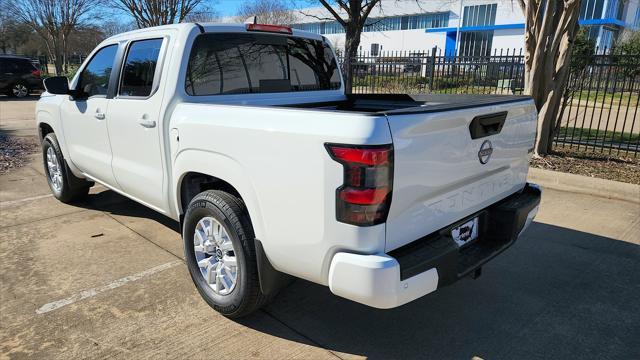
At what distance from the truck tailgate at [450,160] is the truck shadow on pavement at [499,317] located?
0.79 meters

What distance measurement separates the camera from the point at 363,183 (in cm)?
214

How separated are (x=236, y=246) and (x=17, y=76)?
21.1 m

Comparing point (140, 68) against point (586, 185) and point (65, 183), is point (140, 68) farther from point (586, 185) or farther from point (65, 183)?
point (586, 185)

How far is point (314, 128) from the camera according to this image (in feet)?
7.34

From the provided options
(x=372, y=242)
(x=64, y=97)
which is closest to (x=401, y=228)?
(x=372, y=242)

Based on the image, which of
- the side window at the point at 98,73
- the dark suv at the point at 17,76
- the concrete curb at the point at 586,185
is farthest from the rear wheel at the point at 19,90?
the concrete curb at the point at 586,185

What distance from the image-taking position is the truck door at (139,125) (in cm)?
345

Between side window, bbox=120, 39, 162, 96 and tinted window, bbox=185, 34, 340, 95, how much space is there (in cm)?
41

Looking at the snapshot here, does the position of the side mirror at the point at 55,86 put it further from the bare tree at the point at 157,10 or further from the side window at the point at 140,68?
the bare tree at the point at 157,10

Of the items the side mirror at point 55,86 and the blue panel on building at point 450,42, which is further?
the blue panel on building at point 450,42

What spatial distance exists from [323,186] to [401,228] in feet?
1.51

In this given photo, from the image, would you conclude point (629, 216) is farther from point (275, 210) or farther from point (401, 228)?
point (275, 210)

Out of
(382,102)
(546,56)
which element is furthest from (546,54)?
(382,102)

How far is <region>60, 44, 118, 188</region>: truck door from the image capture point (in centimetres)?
417
